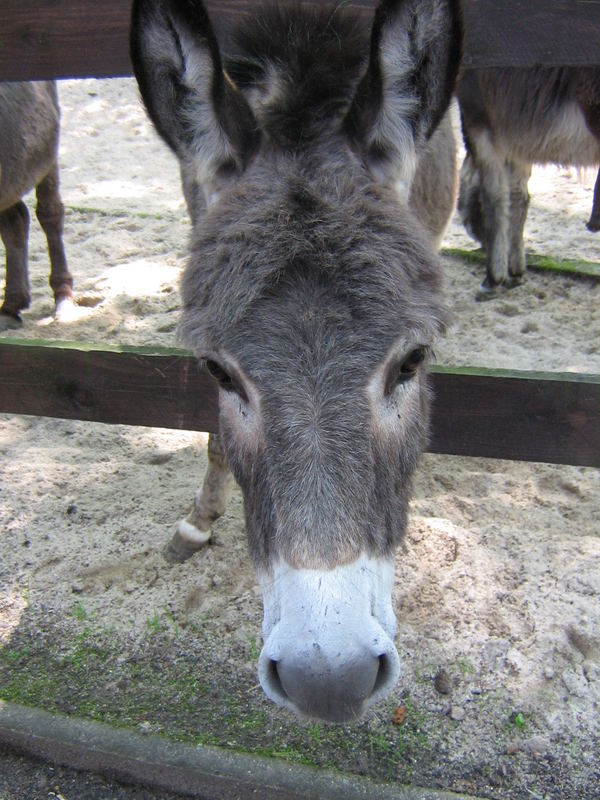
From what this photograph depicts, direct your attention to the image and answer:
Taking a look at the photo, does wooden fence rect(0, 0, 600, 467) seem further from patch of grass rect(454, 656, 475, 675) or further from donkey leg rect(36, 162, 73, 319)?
donkey leg rect(36, 162, 73, 319)

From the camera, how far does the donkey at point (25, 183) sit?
5.23 meters

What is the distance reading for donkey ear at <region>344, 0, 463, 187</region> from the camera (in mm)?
1935

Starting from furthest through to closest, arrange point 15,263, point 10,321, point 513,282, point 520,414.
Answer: point 513,282
point 15,263
point 10,321
point 520,414

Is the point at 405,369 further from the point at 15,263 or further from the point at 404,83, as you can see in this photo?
the point at 15,263

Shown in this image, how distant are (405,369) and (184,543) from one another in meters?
1.85

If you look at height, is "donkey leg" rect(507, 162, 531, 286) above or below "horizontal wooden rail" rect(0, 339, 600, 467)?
below

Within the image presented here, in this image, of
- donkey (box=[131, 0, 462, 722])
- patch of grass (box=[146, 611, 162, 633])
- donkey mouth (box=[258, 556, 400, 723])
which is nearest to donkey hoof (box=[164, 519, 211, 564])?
patch of grass (box=[146, 611, 162, 633])

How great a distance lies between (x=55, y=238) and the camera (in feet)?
19.2

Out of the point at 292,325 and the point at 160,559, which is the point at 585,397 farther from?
the point at 160,559

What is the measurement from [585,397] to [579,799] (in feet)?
4.57

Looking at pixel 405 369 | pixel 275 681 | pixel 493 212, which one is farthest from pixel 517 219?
pixel 275 681

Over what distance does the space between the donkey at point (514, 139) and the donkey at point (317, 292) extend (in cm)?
341

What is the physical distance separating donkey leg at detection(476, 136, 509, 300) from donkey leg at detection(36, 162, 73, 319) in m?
3.69

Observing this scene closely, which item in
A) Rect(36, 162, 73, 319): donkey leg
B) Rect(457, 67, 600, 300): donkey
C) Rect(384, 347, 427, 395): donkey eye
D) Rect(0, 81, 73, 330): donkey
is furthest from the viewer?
Rect(36, 162, 73, 319): donkey leg
